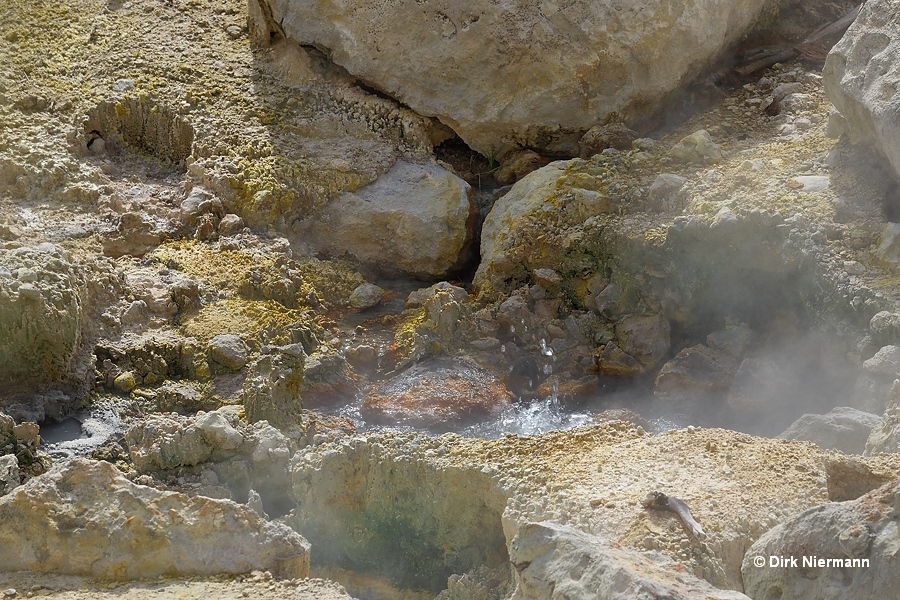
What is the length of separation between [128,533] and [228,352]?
2344mm

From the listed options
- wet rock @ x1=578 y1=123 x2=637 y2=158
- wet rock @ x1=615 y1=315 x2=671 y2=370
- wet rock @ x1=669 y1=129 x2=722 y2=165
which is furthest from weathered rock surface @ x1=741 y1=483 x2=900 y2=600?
wet rock @ x1=578 y1=123 x2=637 y2=158

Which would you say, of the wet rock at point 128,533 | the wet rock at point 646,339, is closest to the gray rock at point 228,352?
the wet rock at point 646,339

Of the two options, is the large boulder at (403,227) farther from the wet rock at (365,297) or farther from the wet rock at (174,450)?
the wet rock at (174,450)

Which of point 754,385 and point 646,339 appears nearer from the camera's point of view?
point 754,385

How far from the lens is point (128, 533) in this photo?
10.9 feet

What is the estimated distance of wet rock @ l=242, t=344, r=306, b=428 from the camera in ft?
15.9

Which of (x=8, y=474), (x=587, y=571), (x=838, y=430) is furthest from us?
(x=838, y=430)

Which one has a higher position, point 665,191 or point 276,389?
point 665,191

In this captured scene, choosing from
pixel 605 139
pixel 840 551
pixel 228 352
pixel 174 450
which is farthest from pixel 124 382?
pixel 840 551

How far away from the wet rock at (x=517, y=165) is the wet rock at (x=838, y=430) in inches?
121

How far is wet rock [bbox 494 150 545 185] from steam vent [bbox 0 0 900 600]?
0.03 m

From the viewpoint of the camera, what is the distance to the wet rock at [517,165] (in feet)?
23.9

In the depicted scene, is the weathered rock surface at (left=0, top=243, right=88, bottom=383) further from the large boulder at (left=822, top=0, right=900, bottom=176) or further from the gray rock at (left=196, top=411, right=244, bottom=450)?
the large boulder at (left=822, top=0, right=900, bottom=176)

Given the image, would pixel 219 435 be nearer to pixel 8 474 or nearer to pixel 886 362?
pixel 8 474
